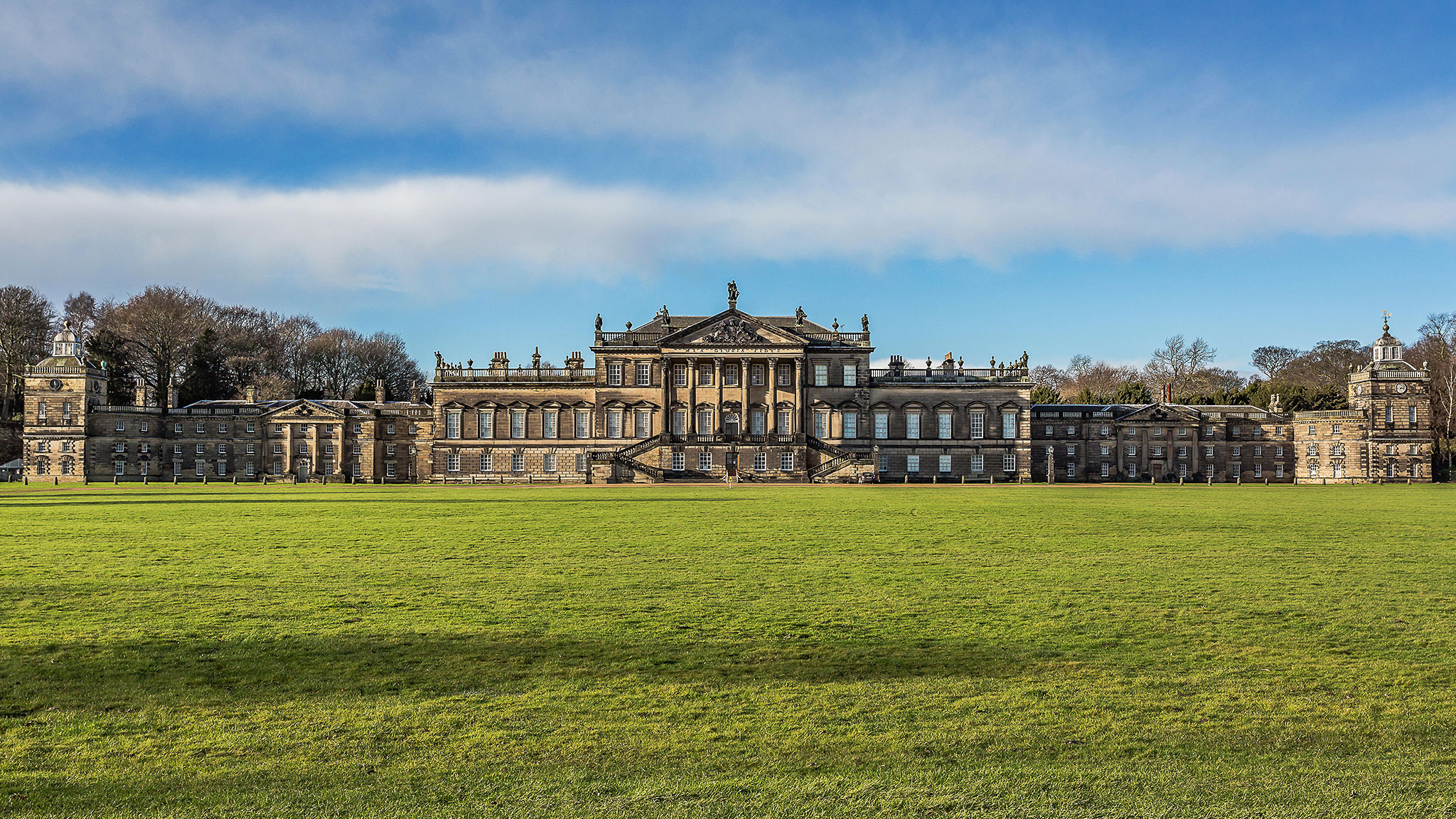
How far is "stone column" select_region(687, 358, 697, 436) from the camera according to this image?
68438 mm

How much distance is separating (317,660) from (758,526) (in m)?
15.2

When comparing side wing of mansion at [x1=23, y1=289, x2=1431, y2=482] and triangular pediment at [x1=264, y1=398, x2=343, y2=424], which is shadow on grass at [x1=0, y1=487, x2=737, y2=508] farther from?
triangular pediment at [x1=264, y1=398, x2=343, y2=424]

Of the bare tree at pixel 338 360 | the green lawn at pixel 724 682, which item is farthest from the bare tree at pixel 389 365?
the green lawn at pixel 724 682

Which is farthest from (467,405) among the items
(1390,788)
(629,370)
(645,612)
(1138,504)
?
(1390,788)

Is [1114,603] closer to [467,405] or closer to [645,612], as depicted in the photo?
[645,612]

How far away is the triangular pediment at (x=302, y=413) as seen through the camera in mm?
73500

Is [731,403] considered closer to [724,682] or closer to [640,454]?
[640,454]

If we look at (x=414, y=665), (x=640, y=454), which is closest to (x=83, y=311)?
(x=640, y=454)

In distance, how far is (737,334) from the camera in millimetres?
67625

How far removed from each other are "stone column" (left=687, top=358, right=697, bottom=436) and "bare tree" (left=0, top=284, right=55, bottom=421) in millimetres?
52692

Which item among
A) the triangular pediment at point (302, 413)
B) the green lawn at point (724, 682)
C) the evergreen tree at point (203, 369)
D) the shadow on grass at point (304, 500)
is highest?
the evergreen tree at point (203, 369)

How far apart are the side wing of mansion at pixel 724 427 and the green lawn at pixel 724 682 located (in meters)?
46.5

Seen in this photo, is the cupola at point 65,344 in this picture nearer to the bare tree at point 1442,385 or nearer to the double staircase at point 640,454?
the double staircase at point 640,454

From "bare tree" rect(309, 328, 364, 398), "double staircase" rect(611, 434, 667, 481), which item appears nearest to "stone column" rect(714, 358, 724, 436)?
"double staircase" rect(611, 434, 667, 481)
